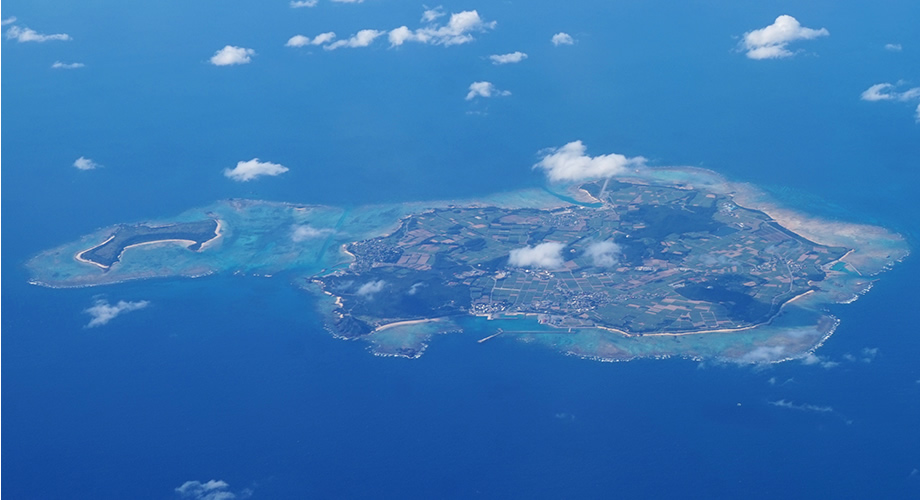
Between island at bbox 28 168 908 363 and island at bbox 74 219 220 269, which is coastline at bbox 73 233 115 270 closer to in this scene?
island at bbox 74 219 220 269

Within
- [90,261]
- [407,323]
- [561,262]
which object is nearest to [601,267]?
[561,262]

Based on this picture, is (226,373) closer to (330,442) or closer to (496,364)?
(330,442)

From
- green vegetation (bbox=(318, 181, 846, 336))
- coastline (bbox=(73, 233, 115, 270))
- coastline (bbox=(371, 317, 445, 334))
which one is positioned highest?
coastline (bbox=(73, 233, 115, 270))

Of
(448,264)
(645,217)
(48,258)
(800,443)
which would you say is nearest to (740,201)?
(645,217)

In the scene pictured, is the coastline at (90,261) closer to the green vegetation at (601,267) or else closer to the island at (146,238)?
the island at (146,238)

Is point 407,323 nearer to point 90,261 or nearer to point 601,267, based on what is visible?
point 601,267

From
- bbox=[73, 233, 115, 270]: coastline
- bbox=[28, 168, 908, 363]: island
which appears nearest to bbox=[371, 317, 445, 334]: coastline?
bbox=[28, 168, 908, 363]: island

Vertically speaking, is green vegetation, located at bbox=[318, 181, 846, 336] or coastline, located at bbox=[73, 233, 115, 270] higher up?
coastline, located at bbox=[73, 233, 115, 270]

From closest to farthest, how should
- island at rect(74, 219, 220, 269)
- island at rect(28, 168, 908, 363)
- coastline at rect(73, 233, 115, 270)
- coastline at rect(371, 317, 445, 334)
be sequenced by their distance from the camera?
1. island at rect(28, 168, 908, 363)
2. coastline at rect(371, 317, 445, 334)
3. coastline at rect(73, 233, 115, 270)
4. island at rect(74, 219, 220, 269)

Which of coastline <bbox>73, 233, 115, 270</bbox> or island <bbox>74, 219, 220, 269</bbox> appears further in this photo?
island <bbox>74, 219, 220, 269</bbox>
